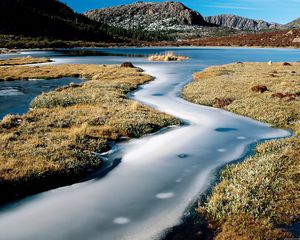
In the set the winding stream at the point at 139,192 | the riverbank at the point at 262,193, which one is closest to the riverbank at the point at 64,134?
the winding stream at the point at 139,192

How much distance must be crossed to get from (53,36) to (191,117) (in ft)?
607

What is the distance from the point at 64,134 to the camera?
21.1 m

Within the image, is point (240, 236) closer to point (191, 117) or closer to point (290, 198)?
point (290, 198)

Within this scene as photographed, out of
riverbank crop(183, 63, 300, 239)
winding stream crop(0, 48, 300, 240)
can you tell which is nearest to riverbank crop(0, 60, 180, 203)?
winding stream crop(0, 48, 300, 240)

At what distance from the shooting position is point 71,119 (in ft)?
82.8

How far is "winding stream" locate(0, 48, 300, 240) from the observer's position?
1152 centimetres

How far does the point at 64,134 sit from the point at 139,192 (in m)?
8.38

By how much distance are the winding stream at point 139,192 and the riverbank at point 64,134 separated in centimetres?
102

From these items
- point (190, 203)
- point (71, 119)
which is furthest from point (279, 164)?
point (71, 119)

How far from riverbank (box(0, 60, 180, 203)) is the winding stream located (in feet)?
3.35

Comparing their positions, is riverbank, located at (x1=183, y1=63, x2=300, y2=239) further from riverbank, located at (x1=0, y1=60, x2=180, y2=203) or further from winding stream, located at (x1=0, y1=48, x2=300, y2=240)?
riverbank, located at (x1=0, y1=60, x2=180, y2=203)

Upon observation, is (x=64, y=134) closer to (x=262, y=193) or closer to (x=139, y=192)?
(x=139, y=192)

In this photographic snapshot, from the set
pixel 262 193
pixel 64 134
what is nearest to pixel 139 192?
pixel 262 193

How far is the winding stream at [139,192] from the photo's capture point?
11516 mm
